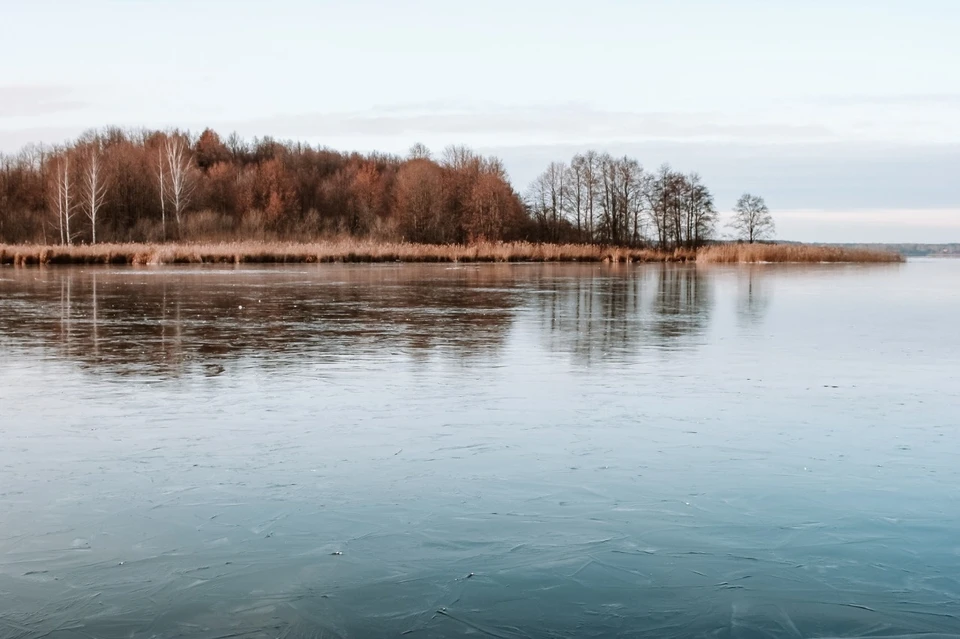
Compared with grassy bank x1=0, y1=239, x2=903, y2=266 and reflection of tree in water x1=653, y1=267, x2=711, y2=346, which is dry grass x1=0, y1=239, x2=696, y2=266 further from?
reflection of tree in water x1=653, y1=267, x2=711, y2=346

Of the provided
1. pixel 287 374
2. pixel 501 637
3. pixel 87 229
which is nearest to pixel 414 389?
pixel 287 374

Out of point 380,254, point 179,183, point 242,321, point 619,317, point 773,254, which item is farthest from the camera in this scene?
point 179,183

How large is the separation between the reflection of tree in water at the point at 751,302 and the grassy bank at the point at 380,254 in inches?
771

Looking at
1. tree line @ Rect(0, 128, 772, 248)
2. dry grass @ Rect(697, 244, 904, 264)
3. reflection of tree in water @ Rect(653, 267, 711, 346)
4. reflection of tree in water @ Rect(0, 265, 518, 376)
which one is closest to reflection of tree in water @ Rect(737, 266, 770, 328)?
reflection of tree in water @ Rect(653, 267, 711, 346)

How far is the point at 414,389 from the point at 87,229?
5837 centimetres

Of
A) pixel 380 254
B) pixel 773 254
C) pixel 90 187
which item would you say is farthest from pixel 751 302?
pixel 90 187

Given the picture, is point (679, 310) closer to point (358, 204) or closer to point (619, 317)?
point (619, 317)

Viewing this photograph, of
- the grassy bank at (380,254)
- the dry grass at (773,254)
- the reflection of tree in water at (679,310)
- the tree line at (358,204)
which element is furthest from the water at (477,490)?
the tree line at (358,204)

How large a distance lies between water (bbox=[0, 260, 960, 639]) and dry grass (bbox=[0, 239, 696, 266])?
27.4m

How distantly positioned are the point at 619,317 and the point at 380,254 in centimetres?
2779

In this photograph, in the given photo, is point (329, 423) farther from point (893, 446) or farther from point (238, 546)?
point (893, 446)

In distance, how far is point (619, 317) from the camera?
520 inches

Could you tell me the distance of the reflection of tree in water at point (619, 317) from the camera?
32.6 feet

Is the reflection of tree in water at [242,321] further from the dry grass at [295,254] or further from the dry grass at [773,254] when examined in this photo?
the dry grass at [773,254]
